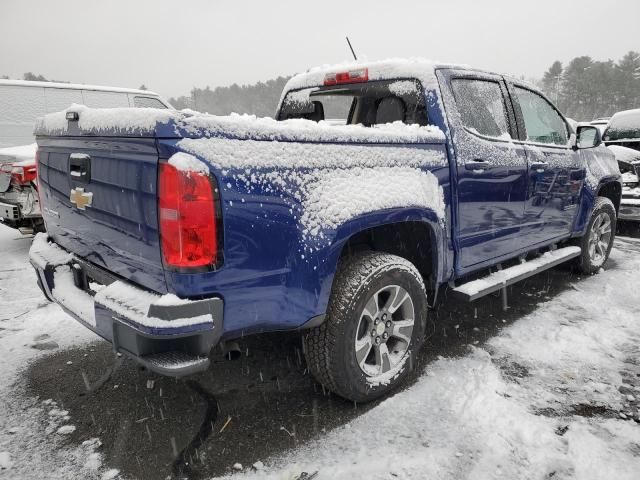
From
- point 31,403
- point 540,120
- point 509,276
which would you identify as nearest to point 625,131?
point 540,120

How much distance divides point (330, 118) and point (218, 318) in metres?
2.66

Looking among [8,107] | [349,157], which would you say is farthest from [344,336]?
[8,107]

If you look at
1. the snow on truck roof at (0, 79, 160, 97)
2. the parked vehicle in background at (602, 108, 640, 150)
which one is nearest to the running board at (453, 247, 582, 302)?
the parked vehicle in background at (602, 108, 640, 150)

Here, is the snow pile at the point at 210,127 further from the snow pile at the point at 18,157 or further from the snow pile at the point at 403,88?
the snow pile at the point at 18,157

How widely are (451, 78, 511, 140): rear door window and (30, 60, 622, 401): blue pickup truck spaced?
14 millimetres

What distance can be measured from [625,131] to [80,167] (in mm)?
8788

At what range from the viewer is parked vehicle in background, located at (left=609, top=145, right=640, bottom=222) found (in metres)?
6.42

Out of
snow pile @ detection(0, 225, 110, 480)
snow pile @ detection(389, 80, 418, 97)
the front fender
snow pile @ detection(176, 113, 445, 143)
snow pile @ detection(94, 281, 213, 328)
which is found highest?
snow pile @ detection(389, 80, 418, 97)

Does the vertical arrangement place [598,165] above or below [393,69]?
below

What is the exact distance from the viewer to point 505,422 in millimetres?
2375

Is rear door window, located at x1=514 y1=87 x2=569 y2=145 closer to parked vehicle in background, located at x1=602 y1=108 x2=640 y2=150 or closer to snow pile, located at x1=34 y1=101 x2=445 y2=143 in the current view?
snow pile, located at x1=34 y1=101 x2=445 y2=143

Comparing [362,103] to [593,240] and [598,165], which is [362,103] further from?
[593,240]

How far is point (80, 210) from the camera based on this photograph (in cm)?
240

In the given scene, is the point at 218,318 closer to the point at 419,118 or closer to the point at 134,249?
the point at 134,249
